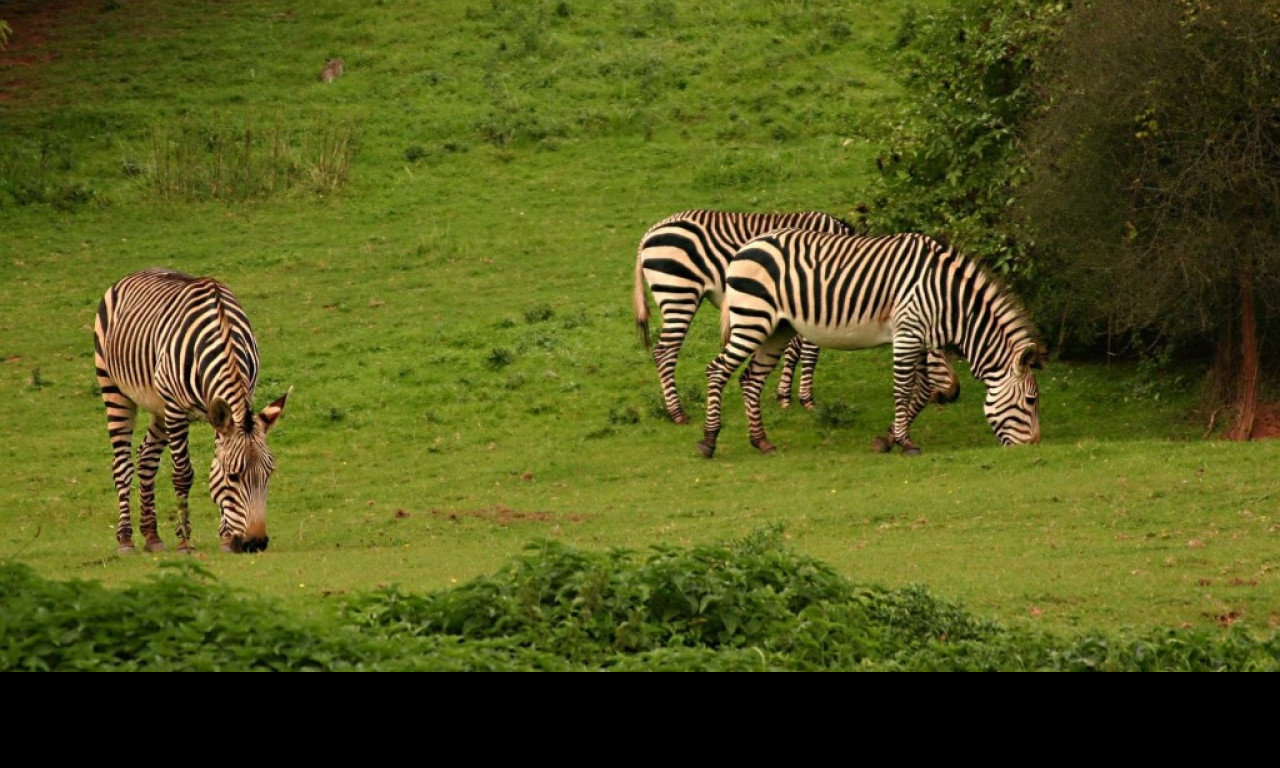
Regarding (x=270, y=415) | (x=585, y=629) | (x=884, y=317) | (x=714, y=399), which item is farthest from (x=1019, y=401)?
(x=585, y=629)

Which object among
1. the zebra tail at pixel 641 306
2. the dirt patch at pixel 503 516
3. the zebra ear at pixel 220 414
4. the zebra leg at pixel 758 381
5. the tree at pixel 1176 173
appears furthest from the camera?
the zebra tail at pixel 641 306

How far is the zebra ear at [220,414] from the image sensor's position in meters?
14.1

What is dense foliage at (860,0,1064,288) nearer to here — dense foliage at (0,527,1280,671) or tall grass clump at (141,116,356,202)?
dense foliage at (0,527,1280,671)

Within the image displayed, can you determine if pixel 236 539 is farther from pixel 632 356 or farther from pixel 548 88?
pixel 548 88

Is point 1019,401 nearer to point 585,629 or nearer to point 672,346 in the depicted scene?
point 672,346

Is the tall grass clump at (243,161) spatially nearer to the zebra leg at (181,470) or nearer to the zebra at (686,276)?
the zebra at (686,276)

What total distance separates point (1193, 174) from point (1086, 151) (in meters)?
1.23

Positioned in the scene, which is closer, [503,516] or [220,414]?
[220,414]

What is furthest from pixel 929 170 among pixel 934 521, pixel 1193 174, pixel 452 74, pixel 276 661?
pixel 276 661

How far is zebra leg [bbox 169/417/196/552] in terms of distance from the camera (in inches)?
598

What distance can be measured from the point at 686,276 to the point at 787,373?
70.7 inches

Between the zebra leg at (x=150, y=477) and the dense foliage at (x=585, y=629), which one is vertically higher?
the dense foliage at (x=585, y=629)

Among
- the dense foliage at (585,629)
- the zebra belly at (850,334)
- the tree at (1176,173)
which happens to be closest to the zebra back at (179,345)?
the dense foliage at (585,629)

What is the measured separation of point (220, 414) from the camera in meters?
14.2
